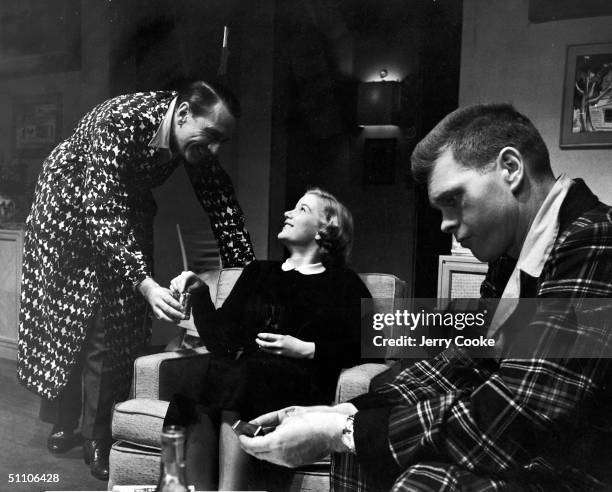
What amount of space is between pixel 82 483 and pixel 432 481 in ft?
3.13

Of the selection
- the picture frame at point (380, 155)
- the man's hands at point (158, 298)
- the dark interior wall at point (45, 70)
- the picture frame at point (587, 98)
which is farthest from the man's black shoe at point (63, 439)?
the picture frame at point (587, 98)

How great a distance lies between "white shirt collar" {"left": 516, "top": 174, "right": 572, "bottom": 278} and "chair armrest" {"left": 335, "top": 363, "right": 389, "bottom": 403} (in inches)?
18.7

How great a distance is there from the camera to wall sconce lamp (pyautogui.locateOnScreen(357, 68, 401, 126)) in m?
1.31

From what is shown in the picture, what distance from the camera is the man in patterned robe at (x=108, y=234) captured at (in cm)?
135

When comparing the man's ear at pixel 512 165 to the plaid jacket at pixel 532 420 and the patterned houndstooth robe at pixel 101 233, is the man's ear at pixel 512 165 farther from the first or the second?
the patterned houndstooth robe at pixel 101 233

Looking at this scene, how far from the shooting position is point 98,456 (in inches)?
56.7

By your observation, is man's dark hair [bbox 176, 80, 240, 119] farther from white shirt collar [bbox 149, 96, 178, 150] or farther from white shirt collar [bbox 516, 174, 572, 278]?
white shirt collar [bbox 516, 174, 572, 278]

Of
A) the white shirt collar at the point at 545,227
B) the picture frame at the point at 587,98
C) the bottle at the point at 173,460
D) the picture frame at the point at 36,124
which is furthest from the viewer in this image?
the picture frame at the point at 36,124

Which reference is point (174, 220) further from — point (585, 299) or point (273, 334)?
point (585, 299)

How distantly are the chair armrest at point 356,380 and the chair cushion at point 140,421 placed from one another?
17.2 inches

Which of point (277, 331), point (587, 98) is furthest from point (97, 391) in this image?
point (587, 98)

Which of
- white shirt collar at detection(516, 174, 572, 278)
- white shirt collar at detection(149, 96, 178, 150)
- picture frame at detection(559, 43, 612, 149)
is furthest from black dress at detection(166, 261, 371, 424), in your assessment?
picture frame at detection(559, 43, 612, 149)

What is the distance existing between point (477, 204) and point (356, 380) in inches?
20.6

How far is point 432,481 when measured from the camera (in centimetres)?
88
